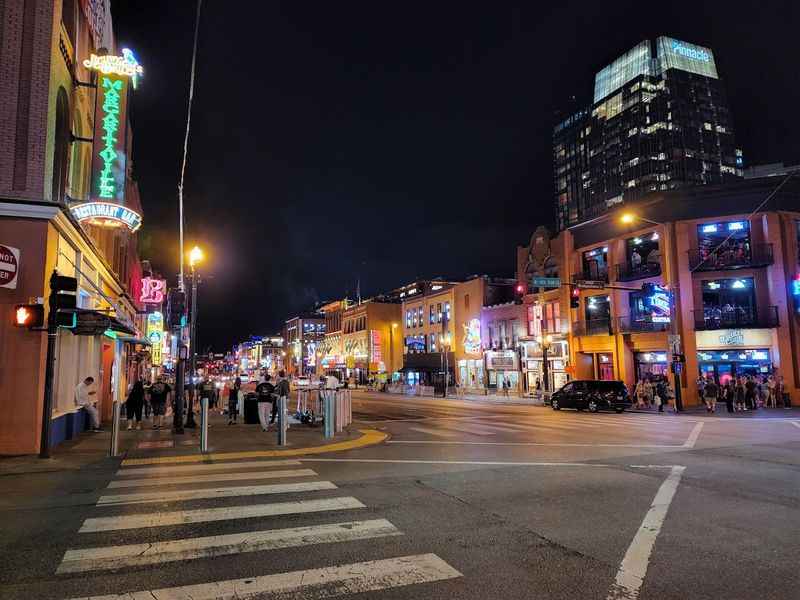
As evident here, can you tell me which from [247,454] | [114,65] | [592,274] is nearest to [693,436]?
[247,454]

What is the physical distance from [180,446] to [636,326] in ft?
101

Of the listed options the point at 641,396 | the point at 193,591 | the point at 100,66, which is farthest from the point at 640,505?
the point at 641,396

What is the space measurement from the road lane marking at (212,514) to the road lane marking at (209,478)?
80.8 inches

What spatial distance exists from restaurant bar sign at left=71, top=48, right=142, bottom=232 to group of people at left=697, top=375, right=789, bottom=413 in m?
27.6

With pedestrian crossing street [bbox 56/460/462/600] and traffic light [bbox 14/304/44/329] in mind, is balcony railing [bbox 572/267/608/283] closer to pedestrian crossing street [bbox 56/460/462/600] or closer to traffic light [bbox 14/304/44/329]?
pedestrian crossing street [bbox 56/460/462/600]

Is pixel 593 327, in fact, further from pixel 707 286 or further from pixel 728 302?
pixel 728 302

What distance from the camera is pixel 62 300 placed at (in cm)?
1184

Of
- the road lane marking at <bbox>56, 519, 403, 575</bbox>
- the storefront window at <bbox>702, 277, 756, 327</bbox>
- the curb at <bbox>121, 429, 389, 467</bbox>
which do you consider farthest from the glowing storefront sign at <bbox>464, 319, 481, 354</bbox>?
the road lane marking at <bbox>56, 519, 403, 575</bbox>

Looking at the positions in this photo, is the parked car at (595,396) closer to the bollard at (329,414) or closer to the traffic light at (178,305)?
the bollard at (329,414)

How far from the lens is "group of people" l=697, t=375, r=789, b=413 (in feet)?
93.0

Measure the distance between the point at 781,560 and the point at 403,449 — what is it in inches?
354

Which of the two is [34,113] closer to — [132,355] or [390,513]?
[390,513]

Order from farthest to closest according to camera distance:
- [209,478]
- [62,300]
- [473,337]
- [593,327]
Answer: [473,337] → [593,327] → [62,300] → [209,478]

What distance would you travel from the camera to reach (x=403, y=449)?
44.8 ft
